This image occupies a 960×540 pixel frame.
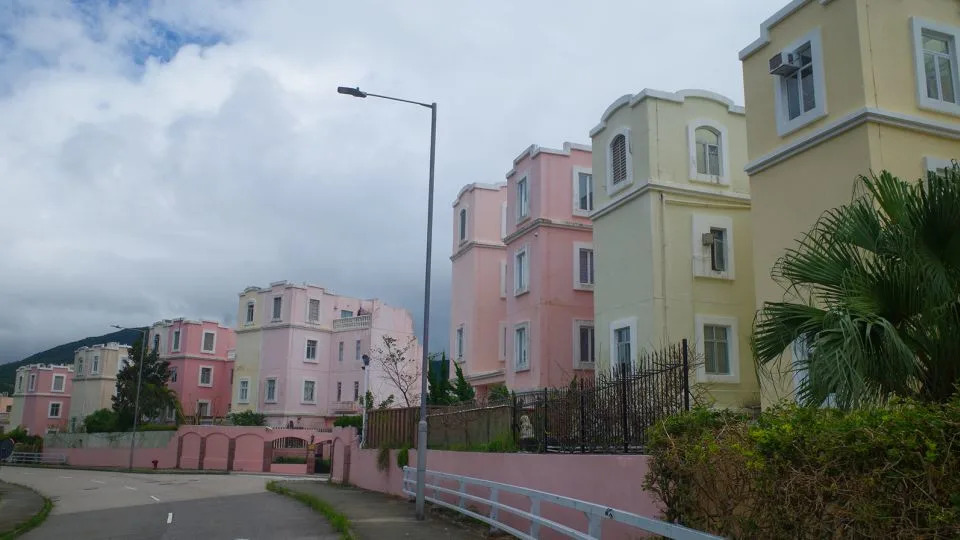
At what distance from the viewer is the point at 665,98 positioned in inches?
876

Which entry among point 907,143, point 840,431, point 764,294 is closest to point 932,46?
point 907,143

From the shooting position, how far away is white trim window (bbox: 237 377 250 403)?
2382 inches

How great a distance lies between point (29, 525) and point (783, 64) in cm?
1829

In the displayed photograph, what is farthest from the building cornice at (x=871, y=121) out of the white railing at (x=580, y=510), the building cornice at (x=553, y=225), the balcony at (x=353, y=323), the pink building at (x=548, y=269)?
the balcony at (x=353, y=323)

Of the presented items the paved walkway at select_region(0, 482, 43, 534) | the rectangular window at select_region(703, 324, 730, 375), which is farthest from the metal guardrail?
the rectangular window at select_region(703, 324, 730, 375)

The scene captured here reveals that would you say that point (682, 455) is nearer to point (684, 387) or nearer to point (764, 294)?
point (684, 387)

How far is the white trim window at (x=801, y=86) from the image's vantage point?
608 inches

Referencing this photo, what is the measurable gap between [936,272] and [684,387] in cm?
Answer: 421

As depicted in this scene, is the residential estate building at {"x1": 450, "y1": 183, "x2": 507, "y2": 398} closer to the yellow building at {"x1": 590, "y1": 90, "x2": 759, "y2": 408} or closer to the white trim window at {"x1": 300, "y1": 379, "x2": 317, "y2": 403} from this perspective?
the yellow building at {"x1": 590, "y1": 90, "x2": 759, "y2": 408}

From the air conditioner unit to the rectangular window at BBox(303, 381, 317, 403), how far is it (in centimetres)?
4816

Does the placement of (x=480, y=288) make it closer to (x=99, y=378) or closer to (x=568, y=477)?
(x=568, y=477)

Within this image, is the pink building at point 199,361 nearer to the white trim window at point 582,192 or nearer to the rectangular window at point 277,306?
the rectangular window at point 277,306

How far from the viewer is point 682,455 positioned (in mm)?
8844

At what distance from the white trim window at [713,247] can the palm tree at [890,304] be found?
1357 cm
